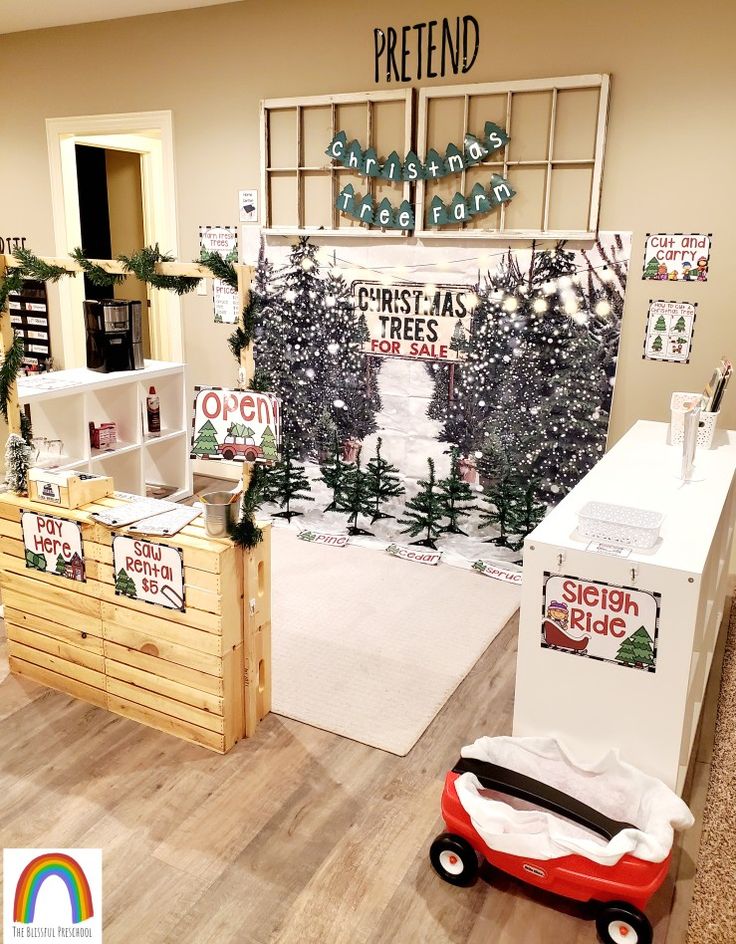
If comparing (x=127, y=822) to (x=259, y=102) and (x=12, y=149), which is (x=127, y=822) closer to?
(x=259, y=102)

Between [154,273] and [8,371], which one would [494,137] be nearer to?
[154,273]

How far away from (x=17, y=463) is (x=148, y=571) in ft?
2.34

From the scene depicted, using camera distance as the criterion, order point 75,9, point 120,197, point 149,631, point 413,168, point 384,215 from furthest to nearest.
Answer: point 120,197, point 75,9, point 384,215, point 413,168, point 149,631

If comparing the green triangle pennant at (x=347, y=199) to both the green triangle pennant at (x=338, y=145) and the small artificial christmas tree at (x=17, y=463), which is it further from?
the small artificial christmas tree at (x=17, y=463)

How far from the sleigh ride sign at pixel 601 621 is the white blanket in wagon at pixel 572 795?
0.28 m

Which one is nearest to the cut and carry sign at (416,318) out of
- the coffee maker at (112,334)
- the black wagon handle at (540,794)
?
the coffee maker at (112,334)

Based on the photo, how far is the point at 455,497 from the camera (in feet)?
14.4

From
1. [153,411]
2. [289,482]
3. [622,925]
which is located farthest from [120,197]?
[622,925]

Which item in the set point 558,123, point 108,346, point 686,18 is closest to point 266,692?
point 108,346

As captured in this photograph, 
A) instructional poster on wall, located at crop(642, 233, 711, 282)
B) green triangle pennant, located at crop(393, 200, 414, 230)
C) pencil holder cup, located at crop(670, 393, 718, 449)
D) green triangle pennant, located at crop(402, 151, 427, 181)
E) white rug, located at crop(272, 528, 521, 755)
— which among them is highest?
green triangle pennant, located at crop(402, 151, 427, 181)

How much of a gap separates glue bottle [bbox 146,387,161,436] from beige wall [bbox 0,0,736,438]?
513mm

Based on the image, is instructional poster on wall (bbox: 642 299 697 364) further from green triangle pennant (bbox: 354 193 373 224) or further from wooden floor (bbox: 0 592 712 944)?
wooden floor (bbox: 0 592 712 944)

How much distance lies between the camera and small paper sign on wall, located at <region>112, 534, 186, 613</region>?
2.53 meters

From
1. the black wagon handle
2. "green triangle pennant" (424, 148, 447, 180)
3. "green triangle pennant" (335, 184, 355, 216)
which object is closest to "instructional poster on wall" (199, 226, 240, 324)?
"green triangle pennant" (335, 184, 355, 216)
